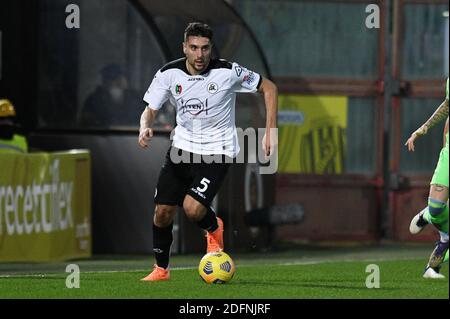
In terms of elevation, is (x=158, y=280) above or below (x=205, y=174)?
below

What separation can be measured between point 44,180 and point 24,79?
9.72ft

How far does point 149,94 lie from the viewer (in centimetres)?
1312

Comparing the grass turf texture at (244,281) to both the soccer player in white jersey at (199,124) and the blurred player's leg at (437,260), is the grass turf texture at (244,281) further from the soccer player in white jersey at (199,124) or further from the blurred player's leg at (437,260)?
the soccer player in white jersey at (199,124)

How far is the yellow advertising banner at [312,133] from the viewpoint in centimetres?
2322

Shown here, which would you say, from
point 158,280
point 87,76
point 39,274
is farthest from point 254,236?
point 158,280

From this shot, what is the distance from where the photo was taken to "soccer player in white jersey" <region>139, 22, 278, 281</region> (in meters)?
12.9

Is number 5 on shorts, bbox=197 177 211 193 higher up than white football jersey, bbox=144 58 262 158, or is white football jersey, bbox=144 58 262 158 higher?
white football jersey, bbox=144 58 262 158

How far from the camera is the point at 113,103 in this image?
19.9m

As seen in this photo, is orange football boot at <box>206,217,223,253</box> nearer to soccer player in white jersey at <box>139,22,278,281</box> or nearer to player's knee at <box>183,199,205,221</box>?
soccer player in white jersey at <box>139,22,278,281</box>

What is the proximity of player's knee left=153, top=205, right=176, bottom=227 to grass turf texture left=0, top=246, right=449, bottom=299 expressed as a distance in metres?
0.52

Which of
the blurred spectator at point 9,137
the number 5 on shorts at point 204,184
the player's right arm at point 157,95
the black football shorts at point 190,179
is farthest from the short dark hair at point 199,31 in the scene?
the blurred spectator at point 9,137

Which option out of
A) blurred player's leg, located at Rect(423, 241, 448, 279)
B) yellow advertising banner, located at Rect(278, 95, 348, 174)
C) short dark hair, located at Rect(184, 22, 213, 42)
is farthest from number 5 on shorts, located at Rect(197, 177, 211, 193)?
yellow advertising banner, located at Rect(278, 95, 348, 174)
